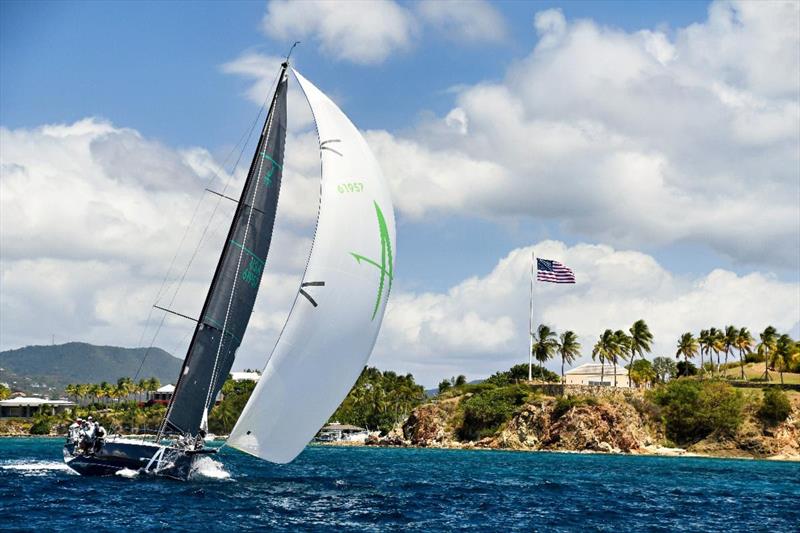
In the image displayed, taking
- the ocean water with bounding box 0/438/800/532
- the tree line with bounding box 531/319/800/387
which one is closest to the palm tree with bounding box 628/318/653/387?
the tree line with bounding box 531/319/800/387

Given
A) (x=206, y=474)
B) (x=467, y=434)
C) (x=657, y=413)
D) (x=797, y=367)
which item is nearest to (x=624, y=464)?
(x=657, y=413)

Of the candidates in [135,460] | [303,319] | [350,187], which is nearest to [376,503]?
[303,319]

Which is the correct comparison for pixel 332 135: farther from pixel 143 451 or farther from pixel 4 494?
pixel 4 494

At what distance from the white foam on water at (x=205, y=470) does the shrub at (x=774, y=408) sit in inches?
3143

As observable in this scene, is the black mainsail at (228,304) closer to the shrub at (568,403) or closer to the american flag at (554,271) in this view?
the american flag at (554,271)

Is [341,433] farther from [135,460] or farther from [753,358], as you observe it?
[135,460]

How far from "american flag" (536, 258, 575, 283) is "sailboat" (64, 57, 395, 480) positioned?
1954 inches

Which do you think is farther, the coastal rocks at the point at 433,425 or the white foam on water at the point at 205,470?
the coastal rocks at the point at 433,425

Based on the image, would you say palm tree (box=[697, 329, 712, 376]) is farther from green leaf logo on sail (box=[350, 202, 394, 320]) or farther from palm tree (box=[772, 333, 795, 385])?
green leaf logo on sail (box=[350, 202, 394, 320])

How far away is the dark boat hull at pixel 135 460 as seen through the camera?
121ft

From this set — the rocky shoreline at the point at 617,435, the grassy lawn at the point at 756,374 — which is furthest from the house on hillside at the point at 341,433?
the grassy lawn at the point at 756,374

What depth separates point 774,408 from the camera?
102 meters

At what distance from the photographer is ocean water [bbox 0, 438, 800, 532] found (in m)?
29.4

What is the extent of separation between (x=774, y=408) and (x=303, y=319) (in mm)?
86370
